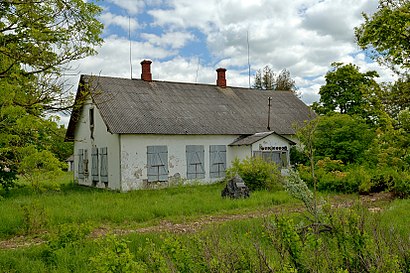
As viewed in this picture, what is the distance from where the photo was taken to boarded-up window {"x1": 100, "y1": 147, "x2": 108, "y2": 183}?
62.4 ft

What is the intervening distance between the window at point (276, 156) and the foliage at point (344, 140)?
1757mm

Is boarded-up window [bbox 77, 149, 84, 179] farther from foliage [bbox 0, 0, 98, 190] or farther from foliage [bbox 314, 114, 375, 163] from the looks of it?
foliage [bbox 0, 0, 98, 190]

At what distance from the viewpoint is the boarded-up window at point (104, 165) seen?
62.4 ft

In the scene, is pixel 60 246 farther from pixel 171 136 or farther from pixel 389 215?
pixel 171 136

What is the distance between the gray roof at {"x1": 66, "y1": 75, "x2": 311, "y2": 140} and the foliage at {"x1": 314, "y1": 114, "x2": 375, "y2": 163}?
1939 mm

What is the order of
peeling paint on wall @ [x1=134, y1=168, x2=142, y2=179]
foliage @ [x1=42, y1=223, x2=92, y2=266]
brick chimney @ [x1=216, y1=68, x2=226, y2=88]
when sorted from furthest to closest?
1. brick chimney @ [x1=216, y1=68, x2=226, y2=88]
2. peeling paint on wall @ [x1=134, y1=168, x2=142, y2=179]
3. foliage @ [x1=42, y1=223, x2=92, y2=266]

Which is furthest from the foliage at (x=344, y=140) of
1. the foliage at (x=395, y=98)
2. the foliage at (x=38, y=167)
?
the foliage at (x=38, y=167)

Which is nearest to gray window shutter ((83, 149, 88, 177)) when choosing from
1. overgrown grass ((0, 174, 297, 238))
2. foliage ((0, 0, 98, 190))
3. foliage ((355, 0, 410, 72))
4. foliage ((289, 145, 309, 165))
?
overgrown grass ((0, 174, 297, 238))

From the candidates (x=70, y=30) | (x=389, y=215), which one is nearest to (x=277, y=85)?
(x=389, y=215)

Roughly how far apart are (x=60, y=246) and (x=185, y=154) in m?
12.5

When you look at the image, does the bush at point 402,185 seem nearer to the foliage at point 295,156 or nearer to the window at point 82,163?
the foliage at point 295,156

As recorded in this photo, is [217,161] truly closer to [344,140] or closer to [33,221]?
[344,140]

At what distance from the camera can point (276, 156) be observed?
67.8ft

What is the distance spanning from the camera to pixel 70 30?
7434 mm
